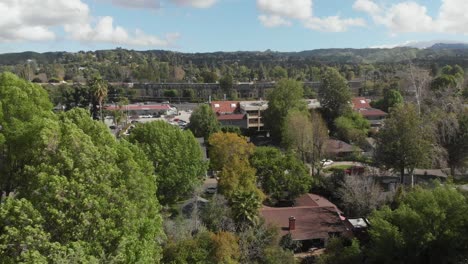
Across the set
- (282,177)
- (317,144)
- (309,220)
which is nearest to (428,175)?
(317,144)

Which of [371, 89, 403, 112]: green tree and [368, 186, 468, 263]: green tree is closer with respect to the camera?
[368, 186, 468, 263]: green tree

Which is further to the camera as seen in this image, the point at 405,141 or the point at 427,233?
the point at 405,141

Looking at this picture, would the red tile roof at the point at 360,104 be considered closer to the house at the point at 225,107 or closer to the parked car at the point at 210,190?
the house at the point at 225,107

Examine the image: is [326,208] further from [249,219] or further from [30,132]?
[30,132]

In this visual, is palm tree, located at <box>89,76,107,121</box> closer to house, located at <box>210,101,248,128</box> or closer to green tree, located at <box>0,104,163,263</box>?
house, located at <box>210,101,248,128</box>

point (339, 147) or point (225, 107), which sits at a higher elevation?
point (225, 107)

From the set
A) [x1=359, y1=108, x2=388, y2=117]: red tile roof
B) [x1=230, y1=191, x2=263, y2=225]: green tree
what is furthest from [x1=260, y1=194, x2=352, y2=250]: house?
[x1=359, y1=108, x2=388, y2=117]: red tile roof

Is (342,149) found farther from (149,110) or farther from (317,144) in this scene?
(149,110)
